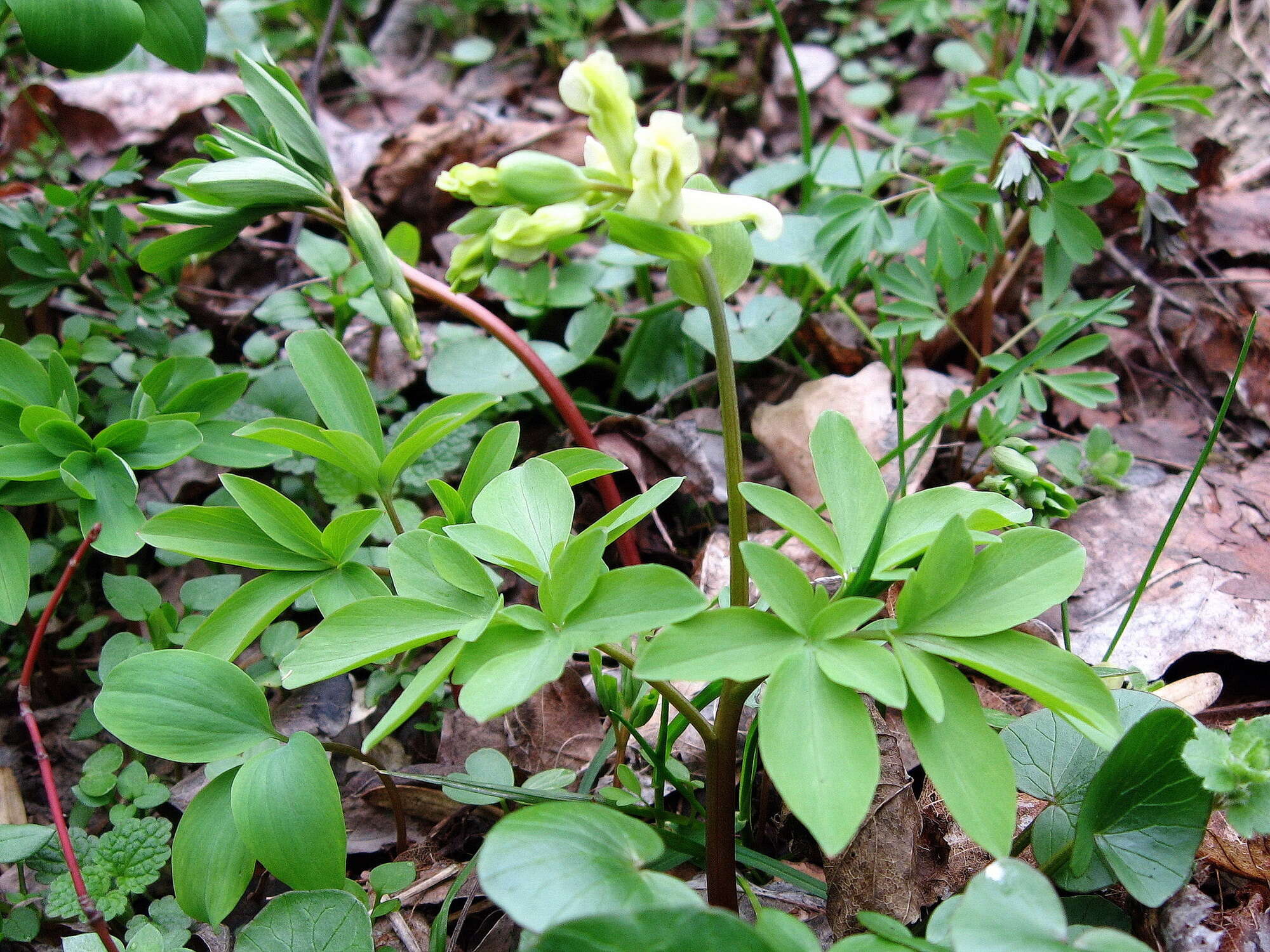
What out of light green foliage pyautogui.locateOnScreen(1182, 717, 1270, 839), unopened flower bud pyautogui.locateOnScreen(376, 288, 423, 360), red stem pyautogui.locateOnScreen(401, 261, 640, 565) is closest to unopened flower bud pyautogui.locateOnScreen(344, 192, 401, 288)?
unopened flower bud pyautogui.locateOnScreen(376, 288, 423, 360)

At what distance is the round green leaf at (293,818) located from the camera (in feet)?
3.31

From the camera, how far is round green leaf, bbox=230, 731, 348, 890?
1009mm

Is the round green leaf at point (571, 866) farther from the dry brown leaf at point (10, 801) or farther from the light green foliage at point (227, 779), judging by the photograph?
the dry brown leaf at point (10, 801)

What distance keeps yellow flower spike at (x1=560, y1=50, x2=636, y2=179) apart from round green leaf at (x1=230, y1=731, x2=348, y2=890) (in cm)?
85

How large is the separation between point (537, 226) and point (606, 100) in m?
0.16

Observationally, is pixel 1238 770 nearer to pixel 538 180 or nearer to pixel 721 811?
pixel 721 811

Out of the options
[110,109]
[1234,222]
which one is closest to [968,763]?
[1234,222]

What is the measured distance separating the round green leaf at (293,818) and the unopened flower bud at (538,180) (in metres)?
0.74

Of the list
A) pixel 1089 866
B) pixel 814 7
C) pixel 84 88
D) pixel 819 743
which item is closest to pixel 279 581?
pixel 819 743

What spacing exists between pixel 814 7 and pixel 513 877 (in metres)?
3.62

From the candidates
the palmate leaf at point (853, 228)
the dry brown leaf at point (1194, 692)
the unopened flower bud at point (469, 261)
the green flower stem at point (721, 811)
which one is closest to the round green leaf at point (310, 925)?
the green flower stem at point (721, 811)

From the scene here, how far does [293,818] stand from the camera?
1016 millimetres

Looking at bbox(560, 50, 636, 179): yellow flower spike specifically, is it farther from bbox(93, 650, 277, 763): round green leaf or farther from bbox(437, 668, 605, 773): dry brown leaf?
bbox(437, 668, 605, 773): dry brown leaf

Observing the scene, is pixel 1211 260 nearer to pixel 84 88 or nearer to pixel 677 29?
pixel 677 29
